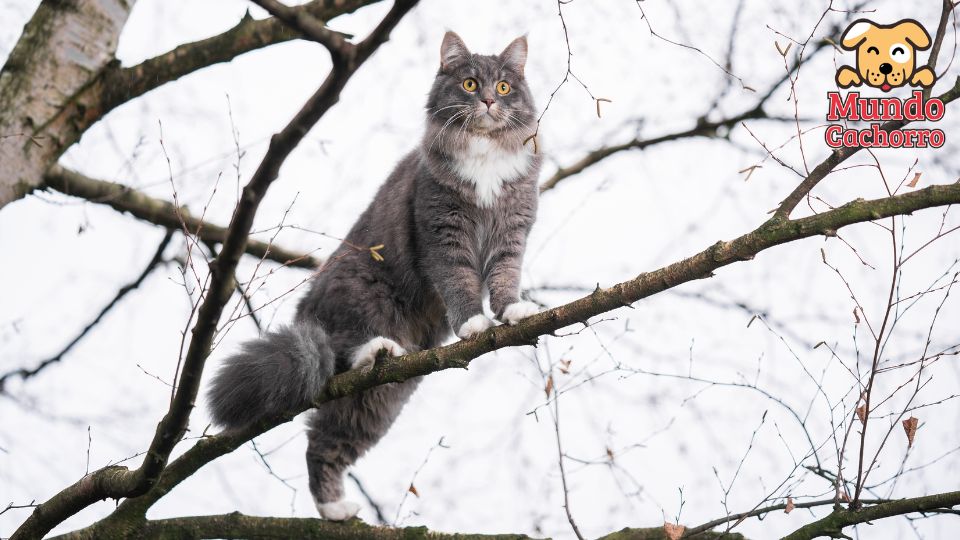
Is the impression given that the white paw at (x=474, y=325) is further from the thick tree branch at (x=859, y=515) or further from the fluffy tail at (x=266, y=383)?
the thick tree branch at (x=859, y=515)

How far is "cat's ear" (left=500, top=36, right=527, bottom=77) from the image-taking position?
427cm

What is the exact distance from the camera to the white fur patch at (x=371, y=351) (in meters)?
3.66

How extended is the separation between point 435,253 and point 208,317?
1.56 metres

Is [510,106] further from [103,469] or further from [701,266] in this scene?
[103,469]

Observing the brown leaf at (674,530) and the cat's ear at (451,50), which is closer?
the brown leaf at (674,530)

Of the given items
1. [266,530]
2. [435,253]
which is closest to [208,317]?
[266,530]

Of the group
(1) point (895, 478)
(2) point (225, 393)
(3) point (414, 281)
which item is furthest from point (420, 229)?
(1) point (895, 478)

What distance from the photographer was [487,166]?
4027mm

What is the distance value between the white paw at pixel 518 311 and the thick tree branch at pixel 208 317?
1.30m

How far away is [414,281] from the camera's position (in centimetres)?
399

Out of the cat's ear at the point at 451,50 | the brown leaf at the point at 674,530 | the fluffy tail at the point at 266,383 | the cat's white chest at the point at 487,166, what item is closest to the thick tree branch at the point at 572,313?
the fluffy tail at the point at 266,383

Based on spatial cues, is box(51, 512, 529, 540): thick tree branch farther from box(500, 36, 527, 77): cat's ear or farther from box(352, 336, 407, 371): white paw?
box(500, 36, 527, 77): cat's ear

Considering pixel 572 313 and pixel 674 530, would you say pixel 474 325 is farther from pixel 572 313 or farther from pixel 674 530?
pixel 674 530

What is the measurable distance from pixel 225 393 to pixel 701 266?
1.80 meters
